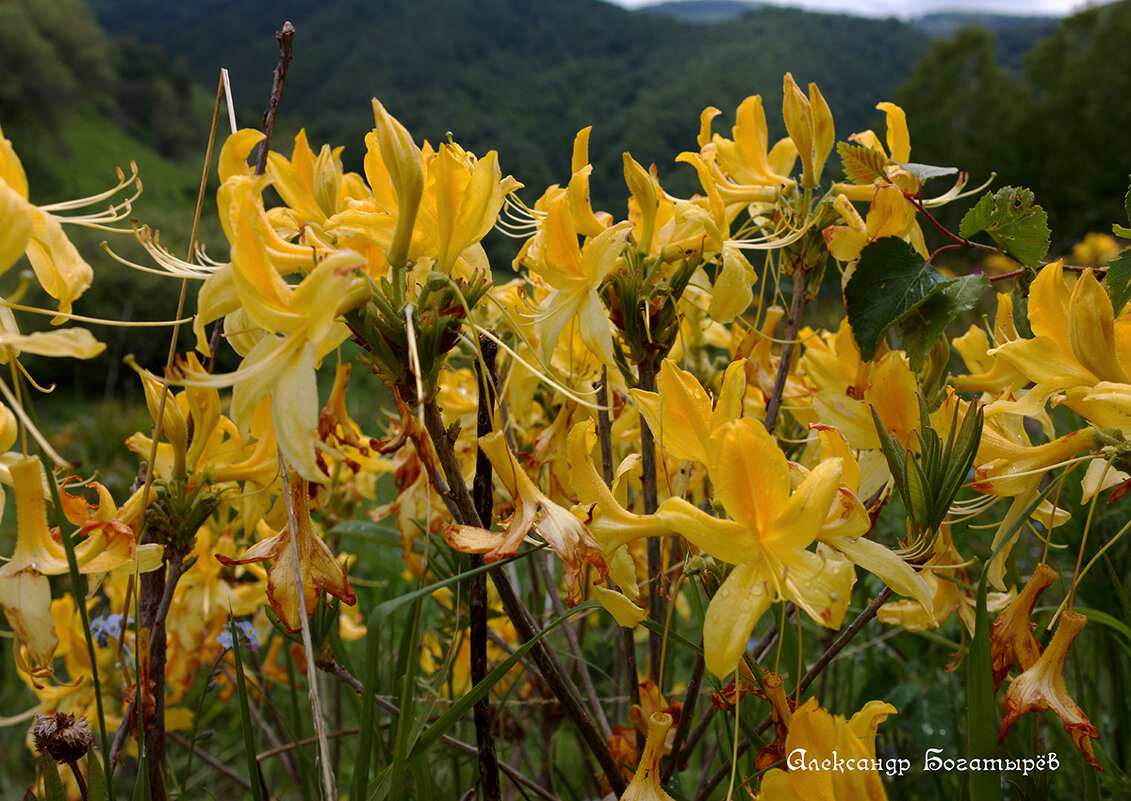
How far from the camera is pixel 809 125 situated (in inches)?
43.3

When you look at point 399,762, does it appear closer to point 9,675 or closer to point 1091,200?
point 9,675

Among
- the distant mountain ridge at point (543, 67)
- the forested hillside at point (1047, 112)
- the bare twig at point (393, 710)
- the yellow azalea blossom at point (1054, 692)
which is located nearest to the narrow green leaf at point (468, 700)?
the bare twig at point (393, 710)

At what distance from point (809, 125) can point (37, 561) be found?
1.15 m

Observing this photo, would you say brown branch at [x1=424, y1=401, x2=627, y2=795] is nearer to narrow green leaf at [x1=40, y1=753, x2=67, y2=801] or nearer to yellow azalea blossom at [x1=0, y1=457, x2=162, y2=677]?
yellow azalea blossom at [x1=0, y1=457, x2=162, y2=677]

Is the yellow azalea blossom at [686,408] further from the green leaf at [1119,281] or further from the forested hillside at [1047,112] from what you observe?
the forested hillside at [1047,112]

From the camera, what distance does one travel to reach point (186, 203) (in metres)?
19.1

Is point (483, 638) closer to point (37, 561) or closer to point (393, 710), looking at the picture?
point (393, 710)

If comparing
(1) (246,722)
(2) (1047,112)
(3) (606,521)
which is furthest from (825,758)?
(2) (1047,112)

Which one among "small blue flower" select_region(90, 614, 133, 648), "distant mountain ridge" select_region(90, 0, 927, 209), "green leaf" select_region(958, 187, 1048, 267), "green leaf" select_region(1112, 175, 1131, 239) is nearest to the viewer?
"green leaf" select_region(1112, 175, 1131, 239)

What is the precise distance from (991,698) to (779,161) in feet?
2.91

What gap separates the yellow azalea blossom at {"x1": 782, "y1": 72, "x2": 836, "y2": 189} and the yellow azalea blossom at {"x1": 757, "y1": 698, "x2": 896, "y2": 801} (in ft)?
2.61

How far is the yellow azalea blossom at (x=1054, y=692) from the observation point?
750 millimetres

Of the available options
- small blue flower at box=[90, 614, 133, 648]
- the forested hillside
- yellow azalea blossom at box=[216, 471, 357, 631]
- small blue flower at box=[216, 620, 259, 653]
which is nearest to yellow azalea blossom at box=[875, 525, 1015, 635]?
yellow azalea blossom at box=[216, 471, 357, 631]

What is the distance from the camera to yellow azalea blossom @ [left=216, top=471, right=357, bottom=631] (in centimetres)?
75
